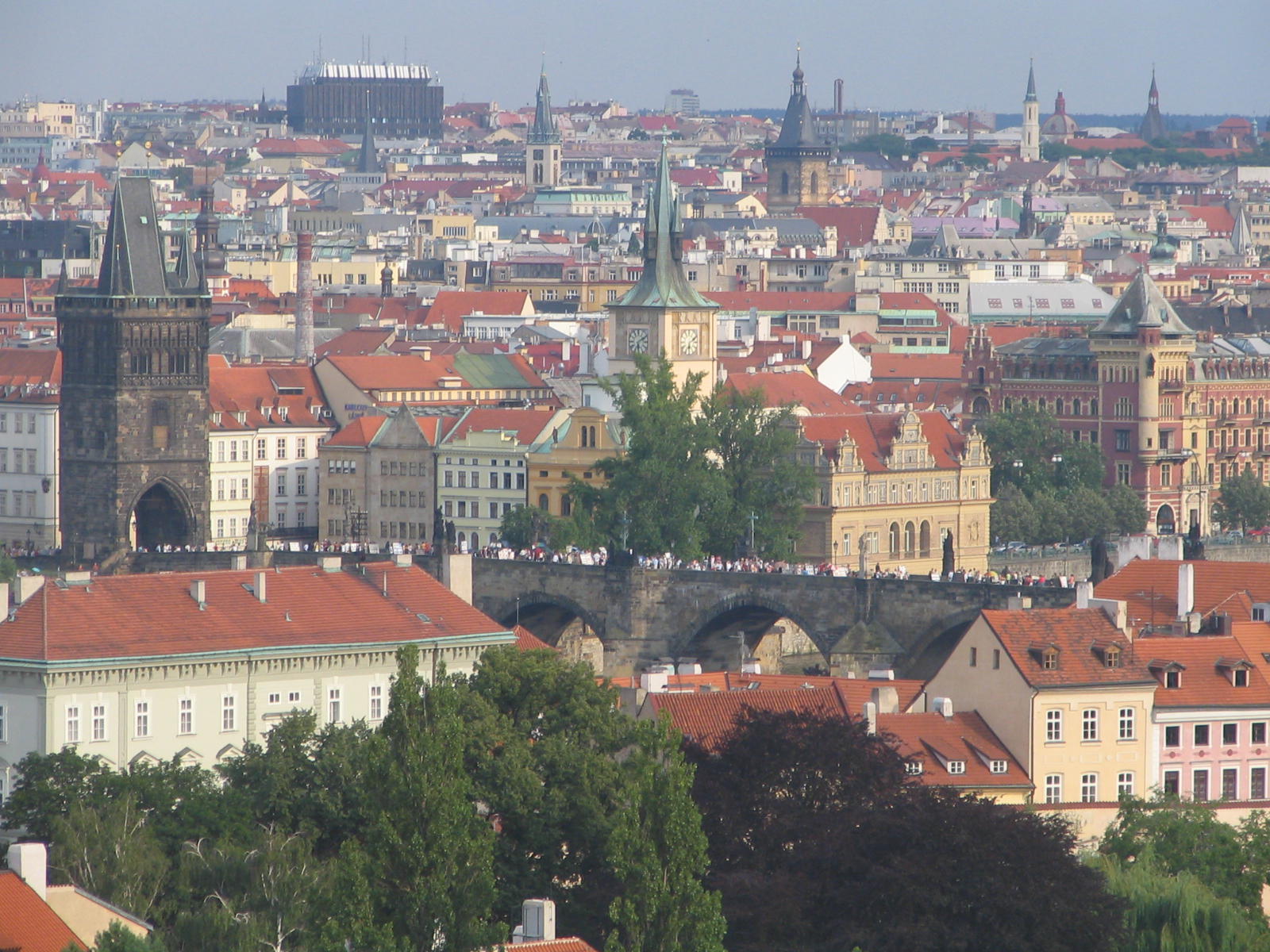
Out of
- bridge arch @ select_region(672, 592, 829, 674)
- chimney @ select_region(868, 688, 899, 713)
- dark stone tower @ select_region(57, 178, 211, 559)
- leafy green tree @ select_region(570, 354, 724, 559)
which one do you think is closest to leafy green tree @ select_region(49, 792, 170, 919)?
chimney @ select_region(868, 688, 899, 713)

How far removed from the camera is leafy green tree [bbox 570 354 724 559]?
12012cm

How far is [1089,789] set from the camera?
235 ft

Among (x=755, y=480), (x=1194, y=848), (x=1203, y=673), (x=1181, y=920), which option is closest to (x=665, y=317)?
(x=755, y=480)

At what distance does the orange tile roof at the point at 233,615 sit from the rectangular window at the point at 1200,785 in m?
13.3

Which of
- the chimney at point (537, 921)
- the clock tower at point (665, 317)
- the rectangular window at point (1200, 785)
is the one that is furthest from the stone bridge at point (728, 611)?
the chimney at point (537, 921)

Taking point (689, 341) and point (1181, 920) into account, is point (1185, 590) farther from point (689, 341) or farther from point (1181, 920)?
point (689, 341)

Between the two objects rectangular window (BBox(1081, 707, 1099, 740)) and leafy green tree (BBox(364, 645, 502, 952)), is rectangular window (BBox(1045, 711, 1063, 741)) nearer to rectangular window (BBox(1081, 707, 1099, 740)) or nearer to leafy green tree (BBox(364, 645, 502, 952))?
rectangular window (BBox(1081, 707, 1099, 740))

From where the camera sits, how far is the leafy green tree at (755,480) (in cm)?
12131

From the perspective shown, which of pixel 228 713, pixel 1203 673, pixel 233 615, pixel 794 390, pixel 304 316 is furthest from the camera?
pixel 304 316

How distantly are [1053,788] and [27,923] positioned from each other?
23586 millimetres

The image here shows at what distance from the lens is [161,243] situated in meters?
128

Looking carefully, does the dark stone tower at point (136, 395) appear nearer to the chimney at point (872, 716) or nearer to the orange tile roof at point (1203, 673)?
the orange tile roof at point (1203, 673)

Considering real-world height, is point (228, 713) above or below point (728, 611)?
below

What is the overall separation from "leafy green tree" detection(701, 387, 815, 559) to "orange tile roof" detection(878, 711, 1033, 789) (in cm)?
4879
